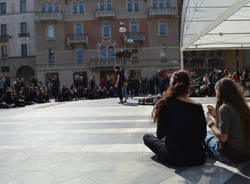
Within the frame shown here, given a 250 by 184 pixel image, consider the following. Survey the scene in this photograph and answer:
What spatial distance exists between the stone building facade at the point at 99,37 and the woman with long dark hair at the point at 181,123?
30.6 m

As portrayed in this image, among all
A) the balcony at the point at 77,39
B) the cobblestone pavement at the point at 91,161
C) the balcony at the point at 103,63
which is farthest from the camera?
the balcony at the point at 77,39

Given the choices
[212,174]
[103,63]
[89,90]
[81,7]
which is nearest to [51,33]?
[81,7]

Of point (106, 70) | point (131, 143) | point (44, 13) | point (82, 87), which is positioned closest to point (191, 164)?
point (131, 143)

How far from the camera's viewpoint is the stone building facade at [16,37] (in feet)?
123

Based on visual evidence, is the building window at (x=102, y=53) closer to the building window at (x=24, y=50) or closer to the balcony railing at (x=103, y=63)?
the balcony railing at (x=103, y=63)

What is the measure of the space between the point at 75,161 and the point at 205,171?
5.87 ft

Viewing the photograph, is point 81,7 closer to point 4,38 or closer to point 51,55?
point 51,55

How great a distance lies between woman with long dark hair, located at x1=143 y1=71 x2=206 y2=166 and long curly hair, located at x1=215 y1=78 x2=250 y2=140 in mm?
324

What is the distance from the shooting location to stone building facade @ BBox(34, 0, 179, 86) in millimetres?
33750

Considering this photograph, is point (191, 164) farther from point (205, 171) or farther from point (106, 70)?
point (106, 70)

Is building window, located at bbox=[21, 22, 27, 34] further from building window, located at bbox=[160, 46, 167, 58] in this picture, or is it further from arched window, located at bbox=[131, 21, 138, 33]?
building window, located at bbox=[160, 46, 167, 58]

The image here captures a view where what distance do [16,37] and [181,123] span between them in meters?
39.4

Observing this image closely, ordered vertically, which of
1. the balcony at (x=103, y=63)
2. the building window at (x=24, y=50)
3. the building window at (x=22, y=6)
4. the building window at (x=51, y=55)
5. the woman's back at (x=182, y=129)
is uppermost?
the building window at (x=22, y=6)

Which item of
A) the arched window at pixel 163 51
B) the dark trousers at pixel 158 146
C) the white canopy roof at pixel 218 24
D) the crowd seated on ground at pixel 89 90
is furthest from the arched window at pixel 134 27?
the dark trousers at pixel 158 146
